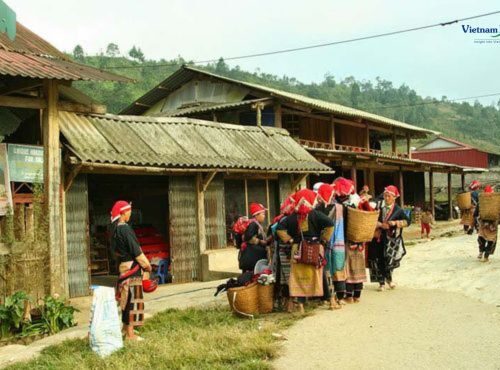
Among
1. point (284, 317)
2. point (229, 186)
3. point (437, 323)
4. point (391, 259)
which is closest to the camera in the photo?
point (437, 323)

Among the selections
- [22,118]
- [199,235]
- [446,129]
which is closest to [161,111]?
[199,235]

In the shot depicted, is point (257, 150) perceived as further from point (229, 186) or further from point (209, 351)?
point (209, 351)

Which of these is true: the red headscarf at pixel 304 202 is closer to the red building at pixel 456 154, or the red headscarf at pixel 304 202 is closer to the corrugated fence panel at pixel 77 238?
the corrugated fence panel at pixel 77 238

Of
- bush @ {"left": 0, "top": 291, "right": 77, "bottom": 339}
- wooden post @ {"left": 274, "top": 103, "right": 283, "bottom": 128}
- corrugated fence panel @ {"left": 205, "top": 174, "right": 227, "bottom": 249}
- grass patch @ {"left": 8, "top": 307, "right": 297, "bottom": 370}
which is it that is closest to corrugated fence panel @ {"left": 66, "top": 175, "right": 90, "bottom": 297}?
bush @ {"left": 0, "top": 291, "right": 77, "bottom": 339}

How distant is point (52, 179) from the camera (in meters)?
8.92

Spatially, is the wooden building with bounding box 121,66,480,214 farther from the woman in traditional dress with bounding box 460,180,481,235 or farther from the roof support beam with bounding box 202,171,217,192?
the roof support beam with bounding box 202,171,217,192

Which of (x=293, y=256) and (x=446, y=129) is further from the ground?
(x=446, y=129)

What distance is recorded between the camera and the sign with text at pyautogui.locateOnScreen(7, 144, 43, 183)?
8.47 m

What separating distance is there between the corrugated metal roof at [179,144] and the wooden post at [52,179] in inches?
17.7

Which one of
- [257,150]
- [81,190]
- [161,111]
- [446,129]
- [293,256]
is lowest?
[293,256]

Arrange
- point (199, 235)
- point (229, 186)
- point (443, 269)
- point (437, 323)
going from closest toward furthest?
point (437, 323)
point (443, 269)
point (199, 235)
point (229, 186)

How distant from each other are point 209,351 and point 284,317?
1675mm

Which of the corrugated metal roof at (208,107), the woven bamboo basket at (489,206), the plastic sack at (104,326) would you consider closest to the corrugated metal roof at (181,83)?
the corrugated metal roof at (208,107)

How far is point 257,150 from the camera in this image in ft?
43.6
